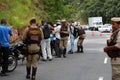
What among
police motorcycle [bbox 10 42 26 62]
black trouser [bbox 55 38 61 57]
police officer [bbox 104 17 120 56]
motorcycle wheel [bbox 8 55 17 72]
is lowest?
black trouser [bbox 55 38 61 57]

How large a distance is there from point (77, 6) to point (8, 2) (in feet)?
324

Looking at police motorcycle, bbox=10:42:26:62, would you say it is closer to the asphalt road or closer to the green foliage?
the asphalt road

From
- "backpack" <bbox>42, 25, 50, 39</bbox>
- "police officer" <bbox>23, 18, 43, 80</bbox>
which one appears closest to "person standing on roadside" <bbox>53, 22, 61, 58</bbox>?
"backpack" <bbox>42, 25, 50, 39</bbox>

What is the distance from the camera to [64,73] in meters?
15.4

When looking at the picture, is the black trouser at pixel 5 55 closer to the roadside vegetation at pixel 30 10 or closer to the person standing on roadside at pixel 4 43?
the person standing on roadside at pixel 4 43

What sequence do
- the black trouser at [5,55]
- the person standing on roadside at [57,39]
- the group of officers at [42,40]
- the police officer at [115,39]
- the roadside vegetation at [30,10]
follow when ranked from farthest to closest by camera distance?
the roadside vegetation at [30,10] < the person standing on roadside at [57,39] < the black trouser at [5,55] < the group of officers at [42,40] < the police officer at [115,39]

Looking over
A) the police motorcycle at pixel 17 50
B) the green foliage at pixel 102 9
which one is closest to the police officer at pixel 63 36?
the police motorcycle at pixel 17 50

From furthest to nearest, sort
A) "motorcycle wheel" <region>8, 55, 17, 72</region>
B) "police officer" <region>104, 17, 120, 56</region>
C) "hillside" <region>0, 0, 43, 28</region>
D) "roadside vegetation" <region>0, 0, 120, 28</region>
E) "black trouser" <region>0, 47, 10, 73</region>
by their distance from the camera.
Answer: "roadside vegetation" <region>0, 0, 120, 28</region>
"hillside" <region>0, 0, 43, 28</region>
"motorcycle wheel" <region>8, 55, 17, 72</region>
"black trouser" <region>0, 47, 10, 73</region>
"police officer" <region>104, 17, 120, 56</region>

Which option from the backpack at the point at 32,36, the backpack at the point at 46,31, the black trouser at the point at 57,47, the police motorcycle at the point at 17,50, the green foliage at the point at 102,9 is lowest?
the green foliage at the point at 102,9

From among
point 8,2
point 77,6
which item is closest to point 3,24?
point 8,2

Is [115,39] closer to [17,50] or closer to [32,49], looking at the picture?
[32,49]

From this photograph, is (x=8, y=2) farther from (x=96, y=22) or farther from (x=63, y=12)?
(x=96, y=22)

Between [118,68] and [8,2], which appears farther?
[8,2]

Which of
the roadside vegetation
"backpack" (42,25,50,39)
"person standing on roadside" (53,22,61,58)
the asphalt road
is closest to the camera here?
the asphalt road
